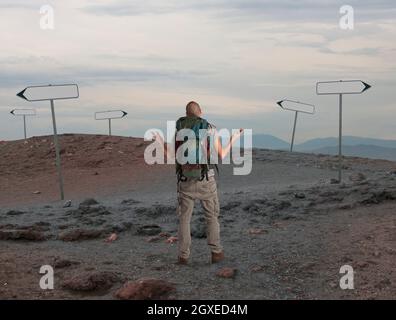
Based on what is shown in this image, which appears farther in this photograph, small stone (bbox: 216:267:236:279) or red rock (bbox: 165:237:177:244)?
A: red rock (bbox: 165:237:177:244)

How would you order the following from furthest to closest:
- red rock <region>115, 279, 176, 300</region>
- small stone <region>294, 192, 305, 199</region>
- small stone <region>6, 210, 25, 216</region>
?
1. small stone <region>6, 210, 25, 216</region>
2. small stone <region>294, 192, 305, 199</region>
3. red rock <region>115, 279, 176, 300</region>

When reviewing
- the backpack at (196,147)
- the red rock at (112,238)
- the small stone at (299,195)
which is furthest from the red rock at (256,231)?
the backpack at (196,147)

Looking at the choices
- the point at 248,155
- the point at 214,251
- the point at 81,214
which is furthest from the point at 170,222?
the point at 248,155

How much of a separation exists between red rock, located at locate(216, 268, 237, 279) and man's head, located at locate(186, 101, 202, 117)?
201 cm

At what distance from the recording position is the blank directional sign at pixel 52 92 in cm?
1470

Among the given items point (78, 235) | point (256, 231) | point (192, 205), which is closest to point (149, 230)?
point (78, 235)

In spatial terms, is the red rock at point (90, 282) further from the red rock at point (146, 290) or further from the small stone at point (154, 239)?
the small stone at point (154, 239)

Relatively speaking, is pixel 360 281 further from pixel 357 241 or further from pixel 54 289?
pixel 54 289

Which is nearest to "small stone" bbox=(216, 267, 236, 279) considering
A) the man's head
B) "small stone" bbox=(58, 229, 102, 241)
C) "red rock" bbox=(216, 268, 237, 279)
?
"red rock" bbox=(216, 268, 237, 279)

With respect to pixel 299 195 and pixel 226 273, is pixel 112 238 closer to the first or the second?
pixel 226 273

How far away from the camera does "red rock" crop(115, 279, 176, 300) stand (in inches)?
279

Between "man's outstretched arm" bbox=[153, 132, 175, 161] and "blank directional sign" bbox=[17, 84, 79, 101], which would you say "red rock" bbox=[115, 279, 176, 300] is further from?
"blank directional sign" bbox=[17, 84, 79, 101]

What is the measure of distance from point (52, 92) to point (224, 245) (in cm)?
690
